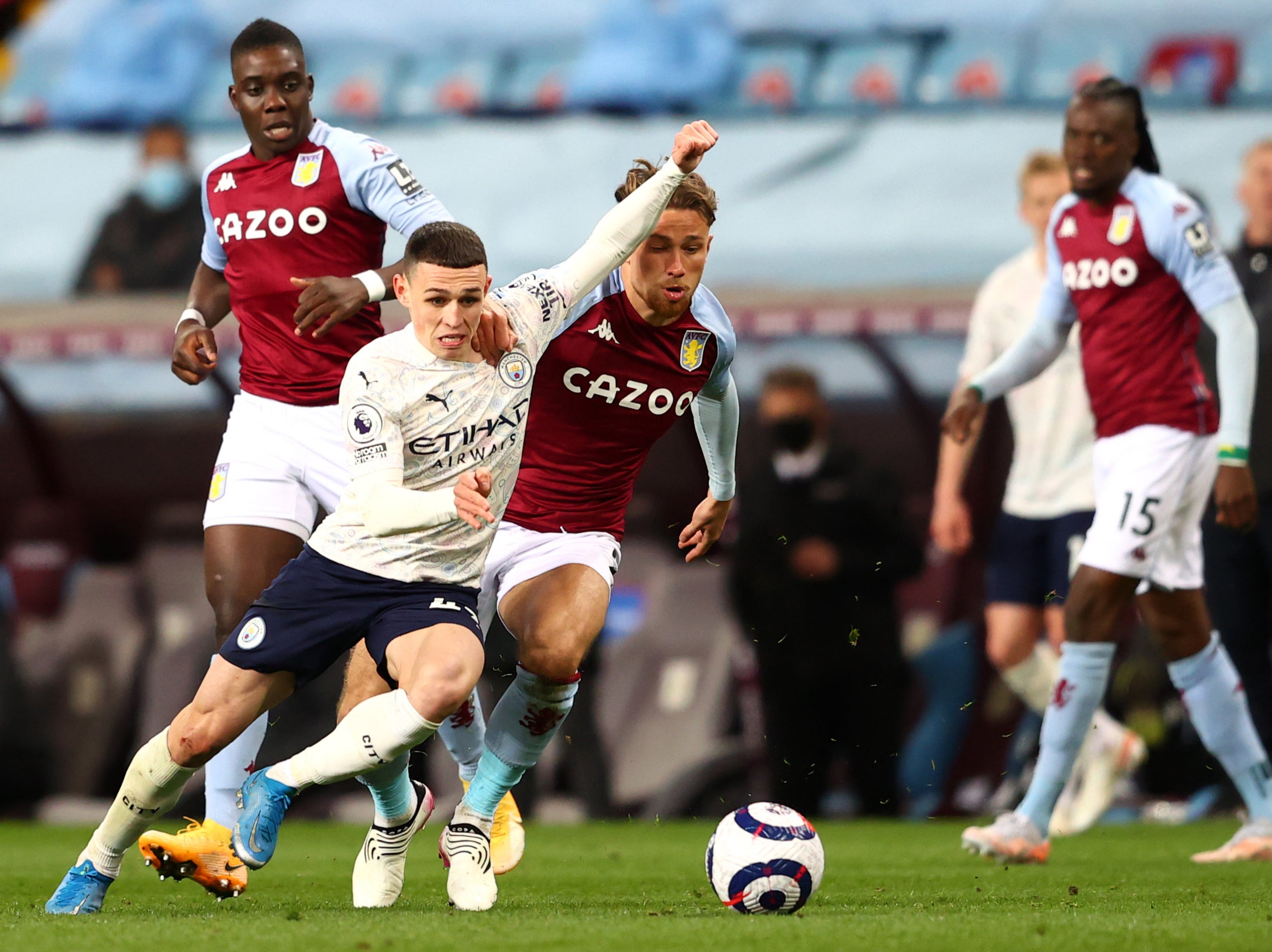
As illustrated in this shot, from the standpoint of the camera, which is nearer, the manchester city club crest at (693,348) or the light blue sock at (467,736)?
the manchester city club crest at (693,348)

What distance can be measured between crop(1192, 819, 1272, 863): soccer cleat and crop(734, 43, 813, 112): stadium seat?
16.2ft

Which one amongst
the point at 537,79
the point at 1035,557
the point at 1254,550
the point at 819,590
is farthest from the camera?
the point at 537,79

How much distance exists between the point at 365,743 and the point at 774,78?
6420mm

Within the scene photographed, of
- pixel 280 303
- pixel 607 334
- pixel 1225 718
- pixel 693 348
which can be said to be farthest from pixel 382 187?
pixel 1225 718

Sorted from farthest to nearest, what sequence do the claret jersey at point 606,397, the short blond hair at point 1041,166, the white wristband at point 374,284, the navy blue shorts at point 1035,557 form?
the short blond hair at point 1041,166, the navy blue shorts at point 1035,557, the claret jersey at point 606,397, the white wristband at point 374,284

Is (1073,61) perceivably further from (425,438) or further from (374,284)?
(425,438)

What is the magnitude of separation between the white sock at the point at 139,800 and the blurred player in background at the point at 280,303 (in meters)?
0.65

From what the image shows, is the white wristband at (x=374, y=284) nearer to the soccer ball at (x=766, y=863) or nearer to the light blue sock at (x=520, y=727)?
the light blue sock at (x=520, y=727)

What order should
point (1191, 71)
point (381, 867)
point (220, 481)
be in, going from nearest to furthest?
1. point (381, 867)
2. point (220, 481)
3. point (1191, 71)

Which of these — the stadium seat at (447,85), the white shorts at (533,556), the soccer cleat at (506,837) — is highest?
the stadium seat at (447,85)

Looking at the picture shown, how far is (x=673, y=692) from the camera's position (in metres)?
9.70

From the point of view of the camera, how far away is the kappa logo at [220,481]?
5.99 meters

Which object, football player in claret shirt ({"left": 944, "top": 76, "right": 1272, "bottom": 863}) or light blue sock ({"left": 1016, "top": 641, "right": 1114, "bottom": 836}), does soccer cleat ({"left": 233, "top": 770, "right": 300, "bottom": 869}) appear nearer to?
football player in claret shirt ({"left": 944, "top": 76, "right": 1272, "bottom": 863})

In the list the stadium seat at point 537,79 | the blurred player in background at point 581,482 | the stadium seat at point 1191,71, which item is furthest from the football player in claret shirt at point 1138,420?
the stadium seat at point 537,79
